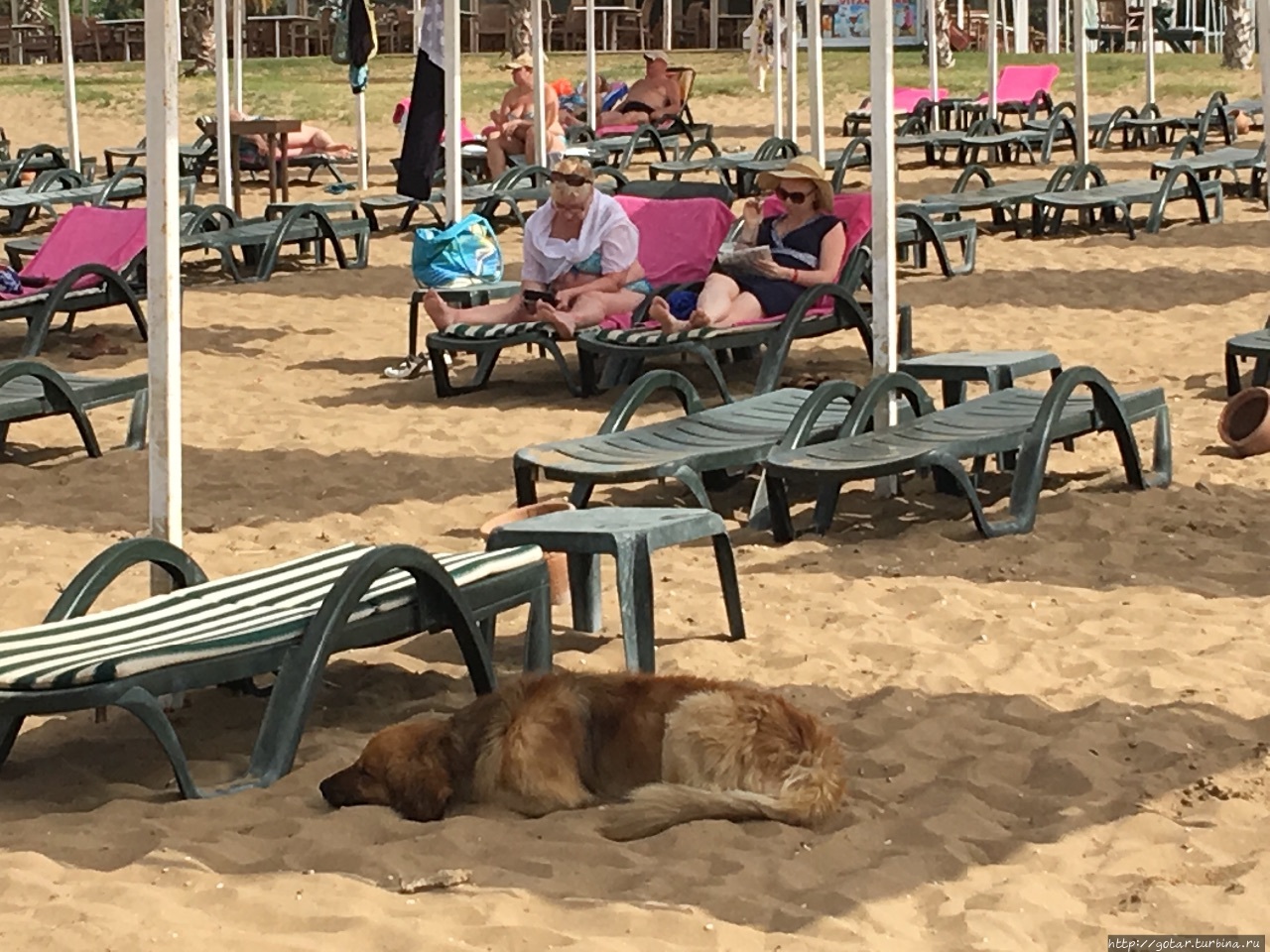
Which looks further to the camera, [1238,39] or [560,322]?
[1238,39]

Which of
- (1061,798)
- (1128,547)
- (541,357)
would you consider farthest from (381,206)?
(1061,798)

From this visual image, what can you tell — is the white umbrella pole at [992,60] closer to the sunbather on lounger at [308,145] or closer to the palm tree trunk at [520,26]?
the sunbather on lounger at [308,145]

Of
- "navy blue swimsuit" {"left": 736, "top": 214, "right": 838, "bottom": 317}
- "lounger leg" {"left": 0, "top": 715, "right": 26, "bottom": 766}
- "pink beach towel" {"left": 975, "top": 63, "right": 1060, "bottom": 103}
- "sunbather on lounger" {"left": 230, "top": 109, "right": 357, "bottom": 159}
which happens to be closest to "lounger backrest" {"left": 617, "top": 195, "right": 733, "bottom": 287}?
"navy blue swimsuit" {"left": 736, "top": 214, "right": 838, "bottom": 317}

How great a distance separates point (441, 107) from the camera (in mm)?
10562

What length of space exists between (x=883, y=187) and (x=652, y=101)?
13735 mm

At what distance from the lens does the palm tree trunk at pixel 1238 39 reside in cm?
2646

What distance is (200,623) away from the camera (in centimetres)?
421

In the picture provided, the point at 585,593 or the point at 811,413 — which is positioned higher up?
the point at 811,413

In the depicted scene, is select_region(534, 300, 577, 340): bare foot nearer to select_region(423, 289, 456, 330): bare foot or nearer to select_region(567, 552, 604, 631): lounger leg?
select_region(423, 289, 456, 330): bare foot

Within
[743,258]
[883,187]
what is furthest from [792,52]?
[883,187]

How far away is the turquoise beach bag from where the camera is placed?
9.64 metres

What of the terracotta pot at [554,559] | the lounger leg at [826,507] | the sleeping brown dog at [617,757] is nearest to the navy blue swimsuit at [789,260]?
the lounger leg at [826,507]

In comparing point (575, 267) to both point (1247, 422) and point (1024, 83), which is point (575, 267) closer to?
point (1247, 422)

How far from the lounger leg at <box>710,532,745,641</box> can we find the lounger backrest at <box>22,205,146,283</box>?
19.8 feet
